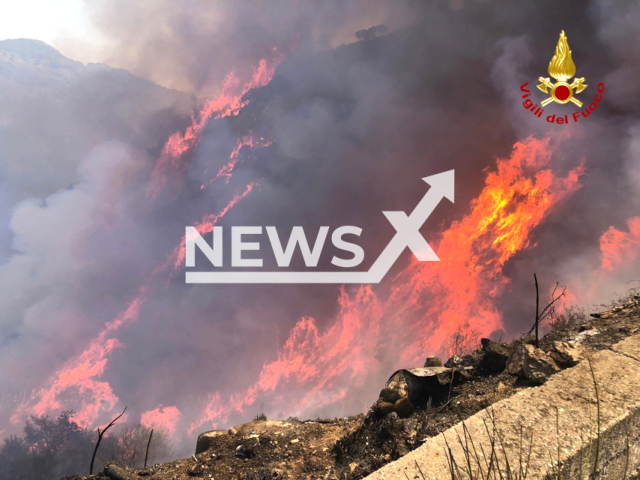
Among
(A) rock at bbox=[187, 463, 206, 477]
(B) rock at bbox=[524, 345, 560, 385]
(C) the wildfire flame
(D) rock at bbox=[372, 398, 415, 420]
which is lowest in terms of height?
(A) rock at bbox=[187, 463, 206, 477]

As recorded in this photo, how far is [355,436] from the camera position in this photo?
3816 mm

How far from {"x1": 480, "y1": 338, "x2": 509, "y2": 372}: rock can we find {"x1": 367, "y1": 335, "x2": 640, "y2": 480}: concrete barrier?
3.07ft

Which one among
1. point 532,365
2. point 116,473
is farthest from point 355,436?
point 116,473

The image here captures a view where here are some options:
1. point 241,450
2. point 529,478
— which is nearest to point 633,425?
point 529,478

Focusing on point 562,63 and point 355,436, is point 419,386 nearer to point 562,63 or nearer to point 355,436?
point 355,436

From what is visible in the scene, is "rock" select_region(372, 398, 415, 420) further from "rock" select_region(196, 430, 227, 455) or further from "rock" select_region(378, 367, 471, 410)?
"rock" select_region(196, 430, 227, 455)

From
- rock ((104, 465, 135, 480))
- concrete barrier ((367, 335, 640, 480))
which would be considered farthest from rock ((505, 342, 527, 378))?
rock ((104, 465, 135, 480))

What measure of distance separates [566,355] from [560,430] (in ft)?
3.29

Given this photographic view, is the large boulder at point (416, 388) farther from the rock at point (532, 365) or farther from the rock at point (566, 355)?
the rock at point (566, 355)

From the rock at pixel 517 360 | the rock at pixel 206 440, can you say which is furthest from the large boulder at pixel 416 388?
the rock at pixel 206 440

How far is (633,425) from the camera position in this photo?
2.51m

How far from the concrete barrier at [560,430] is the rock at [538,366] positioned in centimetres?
8

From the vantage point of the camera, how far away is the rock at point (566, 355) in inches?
126

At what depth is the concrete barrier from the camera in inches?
88.0
